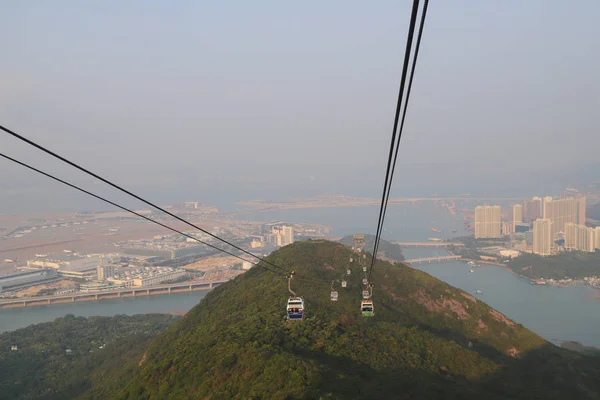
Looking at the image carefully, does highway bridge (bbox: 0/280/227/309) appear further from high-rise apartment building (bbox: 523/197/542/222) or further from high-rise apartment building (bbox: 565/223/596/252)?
high-rise apartment building (bbox: 523/197/542/222)

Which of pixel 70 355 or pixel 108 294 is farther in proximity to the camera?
pixel 108 294

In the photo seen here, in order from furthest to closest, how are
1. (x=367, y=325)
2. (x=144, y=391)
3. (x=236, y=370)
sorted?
(x=367, y=325)
(x=144, y=391)
(x=236, y=370)

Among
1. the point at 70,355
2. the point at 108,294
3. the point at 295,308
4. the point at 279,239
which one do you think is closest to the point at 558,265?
the point at 279,239

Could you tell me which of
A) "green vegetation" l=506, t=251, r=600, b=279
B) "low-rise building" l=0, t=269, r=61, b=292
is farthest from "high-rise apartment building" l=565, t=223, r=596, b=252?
"low-rise building" l=0, t=269, r=61, b=292

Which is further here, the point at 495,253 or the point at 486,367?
the point at 495,253

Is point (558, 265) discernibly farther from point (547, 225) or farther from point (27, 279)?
point (27, 279)

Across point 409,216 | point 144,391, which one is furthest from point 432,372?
point 409,216

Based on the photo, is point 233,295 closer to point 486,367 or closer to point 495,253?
point 486,367
